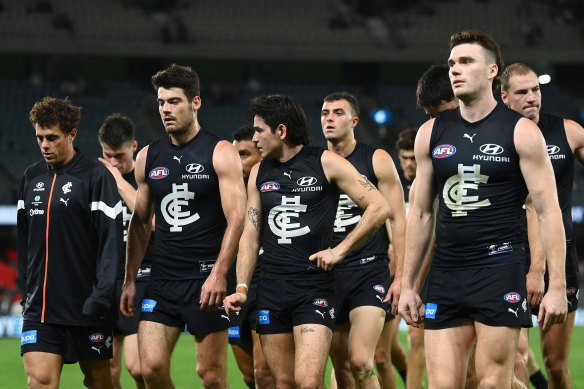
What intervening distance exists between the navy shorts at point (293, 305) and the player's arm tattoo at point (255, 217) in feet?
1.36

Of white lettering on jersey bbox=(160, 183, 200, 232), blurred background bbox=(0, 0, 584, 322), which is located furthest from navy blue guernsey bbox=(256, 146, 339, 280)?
blurred background bbox=(0, 0, 584, 322)

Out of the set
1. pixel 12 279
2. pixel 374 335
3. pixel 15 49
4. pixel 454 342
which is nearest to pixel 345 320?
pixel 374 335

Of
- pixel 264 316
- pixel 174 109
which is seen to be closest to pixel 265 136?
pixel 174 109

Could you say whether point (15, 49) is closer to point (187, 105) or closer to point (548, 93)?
point (548, 93)

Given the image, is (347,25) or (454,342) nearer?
(454,342)

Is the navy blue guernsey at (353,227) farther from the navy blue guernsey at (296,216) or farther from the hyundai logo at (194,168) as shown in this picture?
the hyundai logo at (194,168)

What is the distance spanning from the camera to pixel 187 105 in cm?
703

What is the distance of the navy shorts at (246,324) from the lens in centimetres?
838

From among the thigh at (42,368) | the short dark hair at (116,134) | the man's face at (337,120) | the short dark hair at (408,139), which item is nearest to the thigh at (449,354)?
the thigh at (42,368)

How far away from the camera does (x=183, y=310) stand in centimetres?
688

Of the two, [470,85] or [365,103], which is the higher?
[365,103]

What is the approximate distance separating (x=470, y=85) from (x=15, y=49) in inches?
1006

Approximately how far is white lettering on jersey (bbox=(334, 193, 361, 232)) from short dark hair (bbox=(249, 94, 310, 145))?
1.14 m

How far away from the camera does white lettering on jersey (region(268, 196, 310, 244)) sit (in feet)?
22.0
